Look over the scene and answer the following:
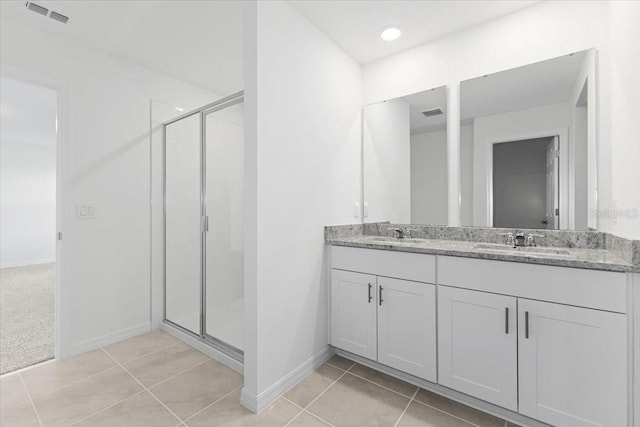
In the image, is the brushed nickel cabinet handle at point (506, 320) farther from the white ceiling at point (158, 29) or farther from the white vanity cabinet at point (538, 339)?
the white ceiling at point (158, 29)

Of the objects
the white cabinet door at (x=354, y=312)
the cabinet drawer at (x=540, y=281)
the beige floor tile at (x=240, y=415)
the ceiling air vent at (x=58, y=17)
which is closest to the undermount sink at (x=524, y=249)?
the cabinet drawer at (x=540, y=281)

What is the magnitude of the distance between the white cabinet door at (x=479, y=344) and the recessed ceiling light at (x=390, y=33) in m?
1.83

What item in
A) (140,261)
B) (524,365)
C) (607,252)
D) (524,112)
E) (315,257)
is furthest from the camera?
(140,261)

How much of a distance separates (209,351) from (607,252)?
2.67 m

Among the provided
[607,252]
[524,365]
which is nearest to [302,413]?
[524,365]

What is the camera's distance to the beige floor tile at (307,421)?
1485mm

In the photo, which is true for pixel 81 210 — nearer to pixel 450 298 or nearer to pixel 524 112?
pixel 450 298

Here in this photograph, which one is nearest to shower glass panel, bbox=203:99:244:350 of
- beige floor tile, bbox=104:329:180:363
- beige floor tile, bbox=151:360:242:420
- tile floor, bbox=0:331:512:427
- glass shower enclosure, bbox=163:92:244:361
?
glass shower enclosure, bbox=163:92:244:361

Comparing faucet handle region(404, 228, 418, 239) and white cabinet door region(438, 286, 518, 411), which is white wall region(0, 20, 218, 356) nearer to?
faucet handle region(404, 228, 418, 239)

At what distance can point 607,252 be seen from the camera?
150cm

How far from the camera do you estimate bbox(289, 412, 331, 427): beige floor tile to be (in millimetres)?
1485

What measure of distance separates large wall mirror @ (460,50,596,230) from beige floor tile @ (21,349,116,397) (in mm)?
2919

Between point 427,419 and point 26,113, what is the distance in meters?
6.04

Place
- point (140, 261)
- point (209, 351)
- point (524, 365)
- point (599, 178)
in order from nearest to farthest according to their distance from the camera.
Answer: point (524, 365)
point (599, 178)
point (209, 351)
point (140, 261)
